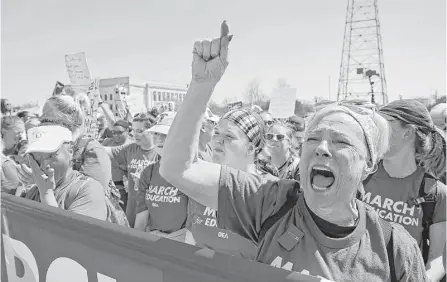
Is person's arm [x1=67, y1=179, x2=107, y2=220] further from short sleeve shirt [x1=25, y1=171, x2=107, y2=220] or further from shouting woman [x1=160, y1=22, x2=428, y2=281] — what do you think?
shouting woman [x1=160, y1=22, x2=428, y2=281]

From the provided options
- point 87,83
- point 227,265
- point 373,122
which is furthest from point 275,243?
point 87,83

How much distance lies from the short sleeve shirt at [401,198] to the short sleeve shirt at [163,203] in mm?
1606

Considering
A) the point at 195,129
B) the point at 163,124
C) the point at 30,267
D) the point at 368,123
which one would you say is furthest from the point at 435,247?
the point at 163,124

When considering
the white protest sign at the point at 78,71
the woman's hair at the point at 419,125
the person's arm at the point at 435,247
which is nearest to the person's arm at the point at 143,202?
the woman's hair at the point at 419,125

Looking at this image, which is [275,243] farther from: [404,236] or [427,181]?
[427,181]

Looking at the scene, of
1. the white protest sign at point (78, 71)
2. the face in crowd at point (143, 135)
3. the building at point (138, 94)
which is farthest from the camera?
the building at point (138, 94)

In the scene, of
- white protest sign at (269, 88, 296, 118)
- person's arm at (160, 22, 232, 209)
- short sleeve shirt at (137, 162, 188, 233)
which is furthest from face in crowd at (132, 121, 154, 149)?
white protest sign at (269, 88, 296, 118)

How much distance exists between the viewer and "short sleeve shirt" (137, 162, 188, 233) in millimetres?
3338

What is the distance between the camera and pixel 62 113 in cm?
277

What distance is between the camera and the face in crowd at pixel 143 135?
4.71m

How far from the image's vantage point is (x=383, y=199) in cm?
238

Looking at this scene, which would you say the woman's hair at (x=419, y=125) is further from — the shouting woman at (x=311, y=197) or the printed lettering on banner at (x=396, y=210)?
the shouting woman at (x=311, y=197)

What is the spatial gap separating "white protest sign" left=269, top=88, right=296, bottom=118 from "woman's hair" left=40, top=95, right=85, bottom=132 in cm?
528

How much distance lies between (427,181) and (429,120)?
0.45m
